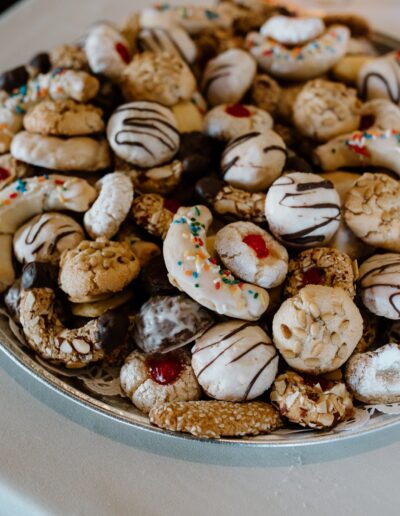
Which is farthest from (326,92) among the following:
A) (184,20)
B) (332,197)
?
(184,20)

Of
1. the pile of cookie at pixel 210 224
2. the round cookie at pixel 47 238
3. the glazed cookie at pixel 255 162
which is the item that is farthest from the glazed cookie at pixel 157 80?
the round cookie at pixel 47 238

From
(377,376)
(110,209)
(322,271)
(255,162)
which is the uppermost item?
(110,209)

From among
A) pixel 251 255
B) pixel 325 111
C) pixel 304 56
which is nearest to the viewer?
pixel 251 255

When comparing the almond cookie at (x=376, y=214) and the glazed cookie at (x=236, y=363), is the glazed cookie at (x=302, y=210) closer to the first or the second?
the almond cookie at (x=376, y=214)

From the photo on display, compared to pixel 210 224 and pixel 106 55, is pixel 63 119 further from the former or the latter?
pixel 210 224

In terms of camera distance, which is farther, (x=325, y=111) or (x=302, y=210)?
(x=325, y=111)

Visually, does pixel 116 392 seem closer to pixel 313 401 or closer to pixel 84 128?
pixel 313 401

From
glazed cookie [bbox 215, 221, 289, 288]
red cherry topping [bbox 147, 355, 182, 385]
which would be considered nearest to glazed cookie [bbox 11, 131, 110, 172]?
glazed cookie [bbox 215, 221, 289, 288]

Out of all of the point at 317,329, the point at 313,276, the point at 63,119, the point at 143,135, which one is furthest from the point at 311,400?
the point at 63,119

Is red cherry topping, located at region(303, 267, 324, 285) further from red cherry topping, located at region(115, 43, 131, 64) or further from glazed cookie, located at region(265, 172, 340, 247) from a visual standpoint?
red cherry topping, located at region(115, 43, 131, 64)
